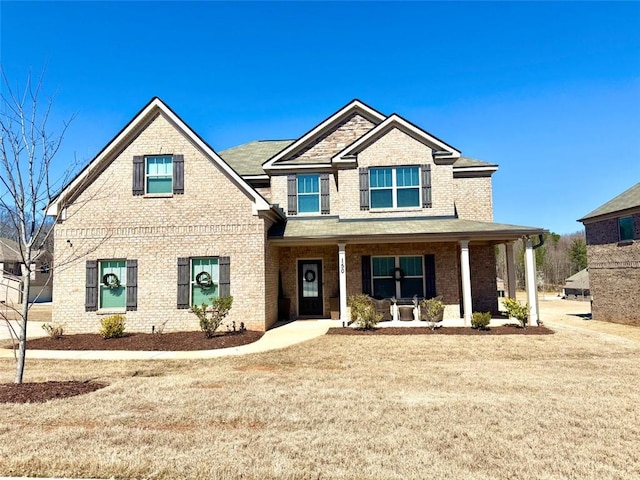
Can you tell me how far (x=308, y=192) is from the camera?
16.0 m

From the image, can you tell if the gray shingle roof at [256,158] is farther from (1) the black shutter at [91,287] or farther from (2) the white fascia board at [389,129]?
(1) the black shutter at [91,287]

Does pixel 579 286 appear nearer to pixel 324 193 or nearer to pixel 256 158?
pixel 324 193

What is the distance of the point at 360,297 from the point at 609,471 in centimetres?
964

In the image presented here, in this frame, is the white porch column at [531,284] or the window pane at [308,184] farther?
the window pane at [308,184]

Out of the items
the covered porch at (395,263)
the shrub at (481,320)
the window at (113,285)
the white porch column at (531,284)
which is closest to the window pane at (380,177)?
the covered porch at (395,263)

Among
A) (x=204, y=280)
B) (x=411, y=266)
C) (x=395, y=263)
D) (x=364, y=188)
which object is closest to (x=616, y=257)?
(x=411, y=266)

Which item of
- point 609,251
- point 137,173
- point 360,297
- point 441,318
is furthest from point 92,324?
point 609,251

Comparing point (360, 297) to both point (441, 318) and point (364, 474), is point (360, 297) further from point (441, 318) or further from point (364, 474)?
point (364, 474)

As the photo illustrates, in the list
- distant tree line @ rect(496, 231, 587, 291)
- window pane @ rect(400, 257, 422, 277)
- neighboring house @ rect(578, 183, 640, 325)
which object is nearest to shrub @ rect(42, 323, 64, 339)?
window pane @ rect(400, 257, 422, 277)

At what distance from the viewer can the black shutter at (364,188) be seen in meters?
14.8

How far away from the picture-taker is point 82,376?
24.5 feet

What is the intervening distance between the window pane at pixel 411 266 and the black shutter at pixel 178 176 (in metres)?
8.76

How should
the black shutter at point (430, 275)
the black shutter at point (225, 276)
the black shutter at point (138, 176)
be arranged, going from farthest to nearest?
the black shutter at point (430, 275), the black shutter at point (138, 176), the black shutter at point (225, 276)

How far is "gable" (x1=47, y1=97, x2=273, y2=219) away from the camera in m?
12.7
